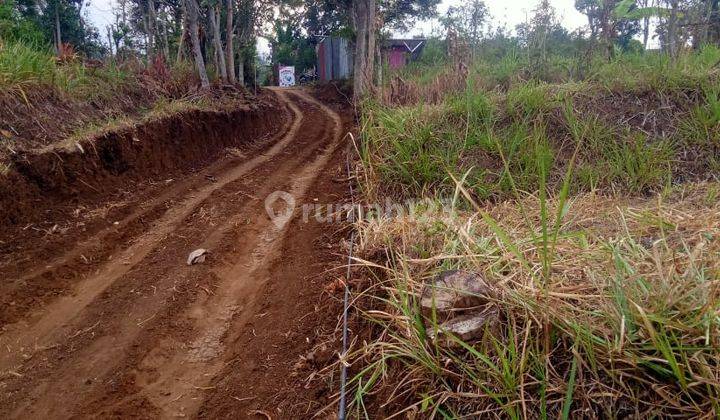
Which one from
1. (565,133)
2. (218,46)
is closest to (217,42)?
(218,46)

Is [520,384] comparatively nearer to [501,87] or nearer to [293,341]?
[293,341]

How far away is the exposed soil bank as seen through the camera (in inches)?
176

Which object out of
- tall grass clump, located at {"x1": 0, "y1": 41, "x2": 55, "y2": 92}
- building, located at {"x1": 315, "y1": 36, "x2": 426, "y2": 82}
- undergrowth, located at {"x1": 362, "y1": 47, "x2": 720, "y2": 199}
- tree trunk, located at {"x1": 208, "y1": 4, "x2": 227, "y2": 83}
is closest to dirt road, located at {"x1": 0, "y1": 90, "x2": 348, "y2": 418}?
undergrowth, located at {"x1": 362, "y1": 47, "x2": 720, "y2": 199}

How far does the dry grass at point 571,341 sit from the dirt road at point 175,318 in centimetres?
55

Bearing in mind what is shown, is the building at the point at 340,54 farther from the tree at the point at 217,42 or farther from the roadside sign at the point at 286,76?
the tree at the point at 217,42

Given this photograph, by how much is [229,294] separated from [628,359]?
2759 mm

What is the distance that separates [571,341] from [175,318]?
2.55 meters

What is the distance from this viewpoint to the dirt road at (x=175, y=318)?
235cm

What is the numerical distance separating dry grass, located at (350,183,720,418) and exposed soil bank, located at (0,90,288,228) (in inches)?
163

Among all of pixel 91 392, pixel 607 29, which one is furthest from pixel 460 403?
pixel 607 29

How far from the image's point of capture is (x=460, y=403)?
1666 millimetres

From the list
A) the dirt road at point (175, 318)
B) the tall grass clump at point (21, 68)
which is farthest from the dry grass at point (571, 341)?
the tall grass clump at point (21, 68)

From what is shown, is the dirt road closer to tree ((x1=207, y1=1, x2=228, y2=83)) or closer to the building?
tree ((x1=207, y1=1, x2=228, y2=83))

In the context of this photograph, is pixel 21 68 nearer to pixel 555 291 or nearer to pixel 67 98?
pixel 67 98
